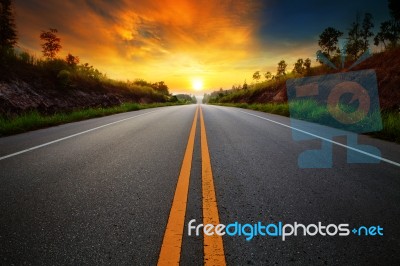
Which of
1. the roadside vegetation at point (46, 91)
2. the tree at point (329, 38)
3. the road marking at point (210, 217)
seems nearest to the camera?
the road marking at point (210, 217)

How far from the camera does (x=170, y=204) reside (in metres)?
2.48

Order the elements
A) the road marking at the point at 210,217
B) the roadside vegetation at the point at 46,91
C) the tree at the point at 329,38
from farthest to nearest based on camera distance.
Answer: the tree at the point at 329,38, the roadside vegetation at the point at 46,91, the road marking at the point at 210,217

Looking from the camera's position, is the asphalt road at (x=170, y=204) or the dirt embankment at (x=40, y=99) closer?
the asphalt road at (x=170, y=204)

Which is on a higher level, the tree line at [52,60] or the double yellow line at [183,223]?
the tree line at [52,60]

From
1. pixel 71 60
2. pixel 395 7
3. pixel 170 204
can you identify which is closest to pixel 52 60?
pixel 71 60

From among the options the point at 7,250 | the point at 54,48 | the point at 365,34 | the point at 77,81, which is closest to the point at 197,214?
the point at 7,250

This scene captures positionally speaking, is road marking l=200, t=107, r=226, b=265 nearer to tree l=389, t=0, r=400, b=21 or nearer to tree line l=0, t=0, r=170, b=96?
tree line l=0, t=0, r=170, b=96

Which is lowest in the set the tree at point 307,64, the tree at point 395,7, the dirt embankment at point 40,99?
the dirt embankment at point 40,99

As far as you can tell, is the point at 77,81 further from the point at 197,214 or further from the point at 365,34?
the point at 365,34

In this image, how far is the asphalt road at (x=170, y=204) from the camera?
68.9 inches

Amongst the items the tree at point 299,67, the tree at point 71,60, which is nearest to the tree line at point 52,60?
the tree at point 71,60

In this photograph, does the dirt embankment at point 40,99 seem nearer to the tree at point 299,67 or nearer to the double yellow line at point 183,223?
the double yellow line at point 183,223

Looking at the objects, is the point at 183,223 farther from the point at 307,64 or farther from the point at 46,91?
the point at 307,64

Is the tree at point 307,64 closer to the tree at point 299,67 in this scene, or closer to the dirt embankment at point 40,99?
the tree at point 299,67
